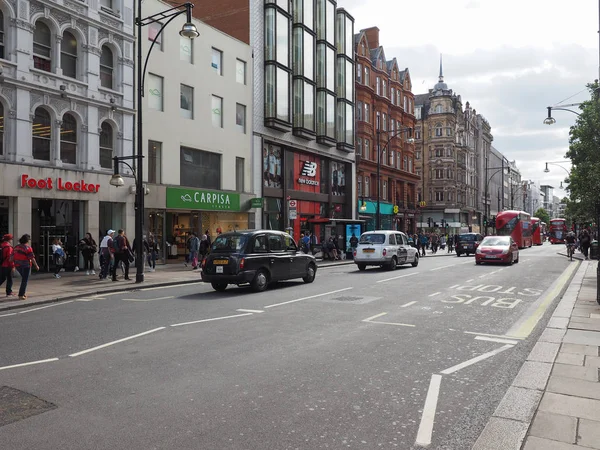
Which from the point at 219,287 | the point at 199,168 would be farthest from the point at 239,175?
the point at 219,287

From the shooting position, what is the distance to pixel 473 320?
912 centimetres

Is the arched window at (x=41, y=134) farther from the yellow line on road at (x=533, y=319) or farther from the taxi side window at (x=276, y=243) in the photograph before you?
the yellow line on road at (x=533, y=319)

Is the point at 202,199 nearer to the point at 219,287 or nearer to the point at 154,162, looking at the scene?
the point at 154,162

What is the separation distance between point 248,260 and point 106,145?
39.4 ft

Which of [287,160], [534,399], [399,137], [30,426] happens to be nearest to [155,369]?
[30,426]

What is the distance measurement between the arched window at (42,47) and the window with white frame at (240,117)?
38.6 ft

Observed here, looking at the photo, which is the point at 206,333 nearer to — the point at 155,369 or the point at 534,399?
the point at 155,369

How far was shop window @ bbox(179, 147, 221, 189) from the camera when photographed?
26.0 m

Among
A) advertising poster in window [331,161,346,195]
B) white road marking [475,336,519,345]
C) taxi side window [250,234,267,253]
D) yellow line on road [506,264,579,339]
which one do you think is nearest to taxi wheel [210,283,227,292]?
taxi side window [250,234,267,253]

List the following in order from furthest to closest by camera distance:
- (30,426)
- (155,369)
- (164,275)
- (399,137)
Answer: (399,137) → (164,275) → (155,369) → (30,426)

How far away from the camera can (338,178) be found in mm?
40844

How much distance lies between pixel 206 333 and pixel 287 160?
26.8 metres

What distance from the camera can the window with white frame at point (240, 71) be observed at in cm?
2988

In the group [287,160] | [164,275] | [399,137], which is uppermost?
[399,137]
